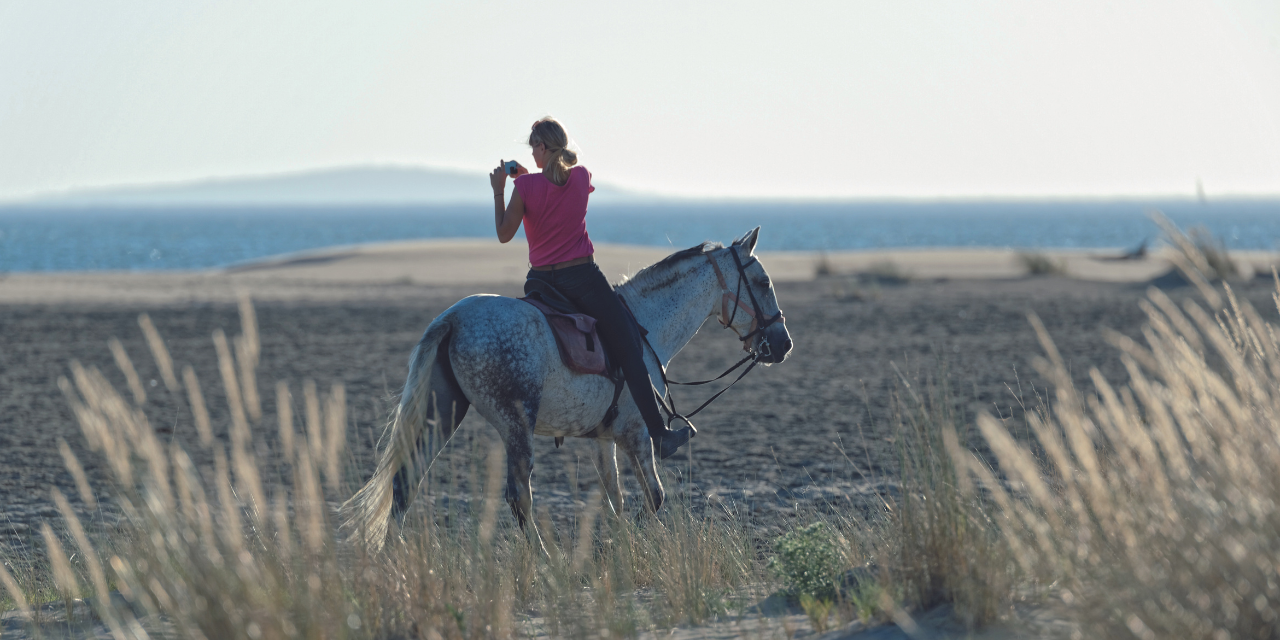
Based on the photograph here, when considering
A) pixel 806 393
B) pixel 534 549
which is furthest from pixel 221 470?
pixel 806 393

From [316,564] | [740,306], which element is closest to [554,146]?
[740,306]

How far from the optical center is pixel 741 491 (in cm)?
812

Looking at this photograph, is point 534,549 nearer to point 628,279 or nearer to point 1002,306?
point 628,279

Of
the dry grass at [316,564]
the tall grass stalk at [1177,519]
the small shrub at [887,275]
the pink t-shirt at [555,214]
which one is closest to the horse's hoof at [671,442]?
the dry grass at [316,564]

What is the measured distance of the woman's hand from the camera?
5688 millimetres

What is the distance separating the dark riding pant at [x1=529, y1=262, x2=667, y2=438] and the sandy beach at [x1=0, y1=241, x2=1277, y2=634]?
529mm

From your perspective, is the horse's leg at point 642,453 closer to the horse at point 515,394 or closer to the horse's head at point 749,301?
the horse at point 515,394

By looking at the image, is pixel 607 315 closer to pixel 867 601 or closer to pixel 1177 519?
pixel 867 601

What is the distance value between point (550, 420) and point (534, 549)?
32.8 inches

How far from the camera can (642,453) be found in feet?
20.0

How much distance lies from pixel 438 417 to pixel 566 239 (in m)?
1.26

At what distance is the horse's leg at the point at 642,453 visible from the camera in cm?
607

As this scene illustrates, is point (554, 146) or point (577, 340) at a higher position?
point (554, 146)

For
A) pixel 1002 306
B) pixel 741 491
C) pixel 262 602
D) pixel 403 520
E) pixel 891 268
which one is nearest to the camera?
Result: pixel 262 602
